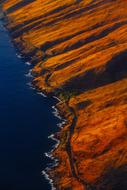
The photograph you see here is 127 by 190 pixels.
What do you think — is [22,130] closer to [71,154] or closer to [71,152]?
[71,152]

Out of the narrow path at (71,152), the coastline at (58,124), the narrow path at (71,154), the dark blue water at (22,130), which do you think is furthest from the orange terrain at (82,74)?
the dark blue water at (22,130)

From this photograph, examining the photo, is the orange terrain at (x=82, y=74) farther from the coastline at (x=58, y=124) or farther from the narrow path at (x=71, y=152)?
the coastline at (x=58, y=124)

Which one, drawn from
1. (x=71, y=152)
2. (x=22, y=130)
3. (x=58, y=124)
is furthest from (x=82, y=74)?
(x=71, y=152)

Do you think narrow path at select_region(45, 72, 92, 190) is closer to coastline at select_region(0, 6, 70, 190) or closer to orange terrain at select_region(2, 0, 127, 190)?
orange terrain at select_region(2, 0, 127, 190)

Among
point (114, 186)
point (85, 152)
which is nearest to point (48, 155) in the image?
point (85, 152)

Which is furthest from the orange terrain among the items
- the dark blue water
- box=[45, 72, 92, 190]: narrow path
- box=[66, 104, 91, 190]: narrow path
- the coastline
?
the dark blue water

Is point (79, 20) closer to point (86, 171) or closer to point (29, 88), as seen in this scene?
point (29, 88)
